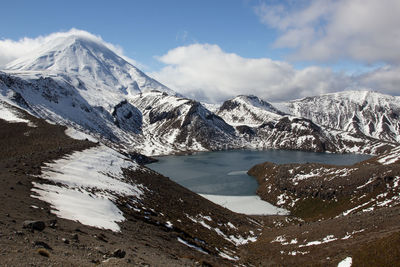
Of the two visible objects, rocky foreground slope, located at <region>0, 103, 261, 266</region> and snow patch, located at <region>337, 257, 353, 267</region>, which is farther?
snow patch, located at <region>337, 257, 353, 267</region>

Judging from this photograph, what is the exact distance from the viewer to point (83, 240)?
19.5m

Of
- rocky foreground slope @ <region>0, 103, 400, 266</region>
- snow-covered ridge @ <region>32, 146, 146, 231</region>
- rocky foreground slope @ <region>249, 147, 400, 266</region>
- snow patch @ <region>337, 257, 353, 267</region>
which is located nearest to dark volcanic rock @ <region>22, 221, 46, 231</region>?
rocky foreground slope @ <region>0, 103, 400, 266</region>

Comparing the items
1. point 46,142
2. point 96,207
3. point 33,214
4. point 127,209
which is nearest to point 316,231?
point 127,209

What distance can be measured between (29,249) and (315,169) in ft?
405

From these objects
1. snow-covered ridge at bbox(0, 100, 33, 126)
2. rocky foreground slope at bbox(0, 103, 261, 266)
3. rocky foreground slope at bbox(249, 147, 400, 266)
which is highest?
snow-covered ridge at bbox(0, 100, 33, 126)

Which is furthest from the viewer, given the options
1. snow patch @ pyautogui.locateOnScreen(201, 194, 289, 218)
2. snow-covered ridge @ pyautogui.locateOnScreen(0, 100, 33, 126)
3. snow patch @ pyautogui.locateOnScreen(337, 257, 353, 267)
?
snow-covered ridge @ pyautogui.locateOnScreen(0, 100, 33, 126)

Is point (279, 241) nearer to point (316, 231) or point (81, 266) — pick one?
point (316, 231)

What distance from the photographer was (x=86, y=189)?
38375mm

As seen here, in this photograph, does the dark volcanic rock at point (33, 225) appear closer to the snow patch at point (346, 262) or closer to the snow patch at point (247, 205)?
the snow patch at point (346, 262)

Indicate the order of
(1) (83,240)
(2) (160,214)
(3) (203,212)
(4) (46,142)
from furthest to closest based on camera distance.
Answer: (4) (46,142)
(3) (203,212)
(2) (160,214)
(1) (83,240)

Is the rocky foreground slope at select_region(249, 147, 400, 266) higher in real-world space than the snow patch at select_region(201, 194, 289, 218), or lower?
higher

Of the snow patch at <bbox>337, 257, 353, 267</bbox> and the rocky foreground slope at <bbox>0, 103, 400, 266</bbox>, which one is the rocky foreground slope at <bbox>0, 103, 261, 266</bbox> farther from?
the snow patch at <bbox>337, 257, 353, 267</bbox>

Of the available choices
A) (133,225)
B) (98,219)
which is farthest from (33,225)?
(133,225)

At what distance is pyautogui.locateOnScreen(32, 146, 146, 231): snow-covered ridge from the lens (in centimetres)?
2717
